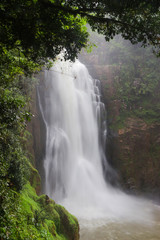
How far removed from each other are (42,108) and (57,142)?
3563mm

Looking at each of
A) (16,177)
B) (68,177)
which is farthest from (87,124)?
(16,177)

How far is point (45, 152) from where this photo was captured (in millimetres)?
14938

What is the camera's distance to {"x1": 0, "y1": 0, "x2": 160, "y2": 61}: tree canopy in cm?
386

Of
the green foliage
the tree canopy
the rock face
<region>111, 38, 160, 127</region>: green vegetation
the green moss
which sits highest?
<region>111, 38, 160, 127</region>: green vegetation

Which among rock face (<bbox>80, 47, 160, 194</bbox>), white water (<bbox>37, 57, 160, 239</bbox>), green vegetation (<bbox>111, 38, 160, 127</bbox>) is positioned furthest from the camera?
green vegetation (<bbox>111, 38, 160, 127</bbox>)

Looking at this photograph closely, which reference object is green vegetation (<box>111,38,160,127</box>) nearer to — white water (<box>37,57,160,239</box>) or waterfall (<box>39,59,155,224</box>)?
waterfall (<box>39,59,155,224</box>)

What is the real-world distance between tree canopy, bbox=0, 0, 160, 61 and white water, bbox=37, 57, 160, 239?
709 centimetres

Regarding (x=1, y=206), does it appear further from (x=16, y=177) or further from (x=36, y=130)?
(x=36, y=130)

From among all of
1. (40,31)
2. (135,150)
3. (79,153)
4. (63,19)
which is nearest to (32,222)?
(40,31)

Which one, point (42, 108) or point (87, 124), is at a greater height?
point (87, 124)

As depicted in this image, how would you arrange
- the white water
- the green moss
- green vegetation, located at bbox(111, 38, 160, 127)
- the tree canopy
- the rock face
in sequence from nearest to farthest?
the tree canopy
the green moss
the white water
the rock face
green vegetation, located at bbox(111, 38, 160, 127)

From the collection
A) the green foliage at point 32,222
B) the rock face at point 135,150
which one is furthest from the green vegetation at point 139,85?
the green foliage at point 32,222

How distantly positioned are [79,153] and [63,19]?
1419cm

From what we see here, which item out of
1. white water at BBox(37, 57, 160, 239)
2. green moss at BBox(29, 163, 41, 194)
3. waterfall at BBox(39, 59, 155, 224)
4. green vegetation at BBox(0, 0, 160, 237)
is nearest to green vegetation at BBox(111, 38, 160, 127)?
waterfall at BBox(39, 59, 155, 224)
